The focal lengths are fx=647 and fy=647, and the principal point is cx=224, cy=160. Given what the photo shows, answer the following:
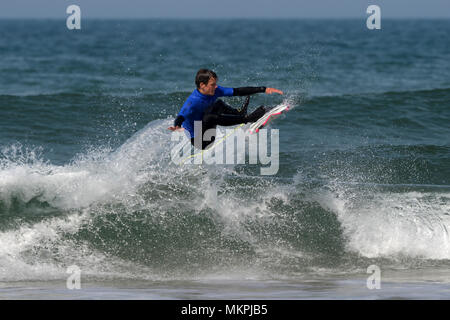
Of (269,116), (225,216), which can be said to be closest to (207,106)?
(269,116)

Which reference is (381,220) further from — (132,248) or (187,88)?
(187,88)

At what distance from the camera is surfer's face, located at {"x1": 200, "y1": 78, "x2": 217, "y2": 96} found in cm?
883

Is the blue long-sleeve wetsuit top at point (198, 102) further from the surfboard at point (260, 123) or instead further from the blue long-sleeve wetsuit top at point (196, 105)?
the surfboard at point (260, 123)

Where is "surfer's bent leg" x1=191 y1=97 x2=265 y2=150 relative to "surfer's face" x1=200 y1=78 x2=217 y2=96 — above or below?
below

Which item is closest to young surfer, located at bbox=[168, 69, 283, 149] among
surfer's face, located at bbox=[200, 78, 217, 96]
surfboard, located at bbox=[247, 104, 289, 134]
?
surfer's face, located at bbox=[200, 78, 217, 96]

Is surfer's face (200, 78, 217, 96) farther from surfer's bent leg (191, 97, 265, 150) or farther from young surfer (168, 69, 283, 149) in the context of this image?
surfer's bent leg (191, 97, 265, 150)

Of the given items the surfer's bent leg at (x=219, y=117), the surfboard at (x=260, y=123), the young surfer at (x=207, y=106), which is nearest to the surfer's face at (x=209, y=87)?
the young surfer at (x=207, y=106)

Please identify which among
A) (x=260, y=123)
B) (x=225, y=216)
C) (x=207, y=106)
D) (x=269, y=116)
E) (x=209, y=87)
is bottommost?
(x=225, y=216)

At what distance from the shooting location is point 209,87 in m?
8.87

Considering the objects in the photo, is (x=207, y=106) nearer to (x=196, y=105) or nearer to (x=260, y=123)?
(x=196, y=105)

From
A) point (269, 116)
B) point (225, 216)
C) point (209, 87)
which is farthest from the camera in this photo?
point (269, 116)

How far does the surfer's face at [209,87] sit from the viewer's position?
8.83 meters
